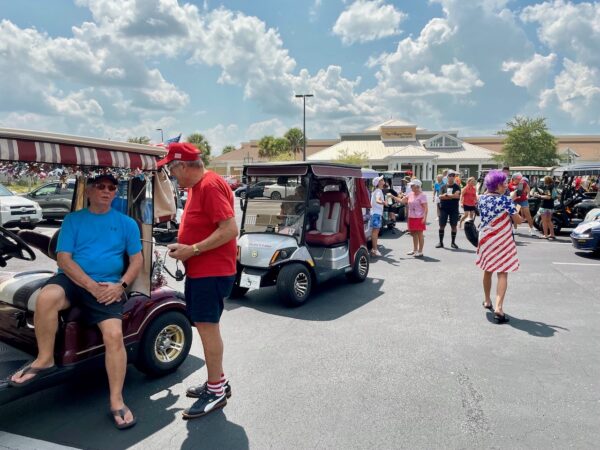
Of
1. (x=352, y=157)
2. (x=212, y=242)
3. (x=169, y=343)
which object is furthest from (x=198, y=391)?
(x=352, y=157)

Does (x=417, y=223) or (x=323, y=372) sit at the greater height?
(x=417, y=223)

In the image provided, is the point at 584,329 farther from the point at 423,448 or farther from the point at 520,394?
the point at 423,448

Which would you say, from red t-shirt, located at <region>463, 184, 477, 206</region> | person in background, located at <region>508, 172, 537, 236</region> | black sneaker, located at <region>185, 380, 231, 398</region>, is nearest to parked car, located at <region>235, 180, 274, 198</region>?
black sneaker, located at <region>185, 380, 231, 398</region>

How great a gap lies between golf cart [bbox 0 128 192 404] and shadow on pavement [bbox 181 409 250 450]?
32.2 inches

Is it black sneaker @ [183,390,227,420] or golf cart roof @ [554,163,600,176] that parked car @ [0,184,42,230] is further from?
golf cart roof @ [554,163,600,176]

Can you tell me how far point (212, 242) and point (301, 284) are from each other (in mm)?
3037

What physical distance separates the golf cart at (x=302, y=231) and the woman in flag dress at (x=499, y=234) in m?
2.11

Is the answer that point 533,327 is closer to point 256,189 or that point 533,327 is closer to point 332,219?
point 332,219

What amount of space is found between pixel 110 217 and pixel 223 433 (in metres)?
1.79

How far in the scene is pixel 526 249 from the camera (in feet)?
33.2

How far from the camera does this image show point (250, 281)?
19.2 feet

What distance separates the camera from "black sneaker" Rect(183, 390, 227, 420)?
123 inches

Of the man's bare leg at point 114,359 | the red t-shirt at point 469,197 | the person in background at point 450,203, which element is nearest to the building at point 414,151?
the red t-shirt at point 469,197

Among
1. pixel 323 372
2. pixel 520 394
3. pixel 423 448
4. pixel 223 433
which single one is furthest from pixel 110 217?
pixel 520 394
